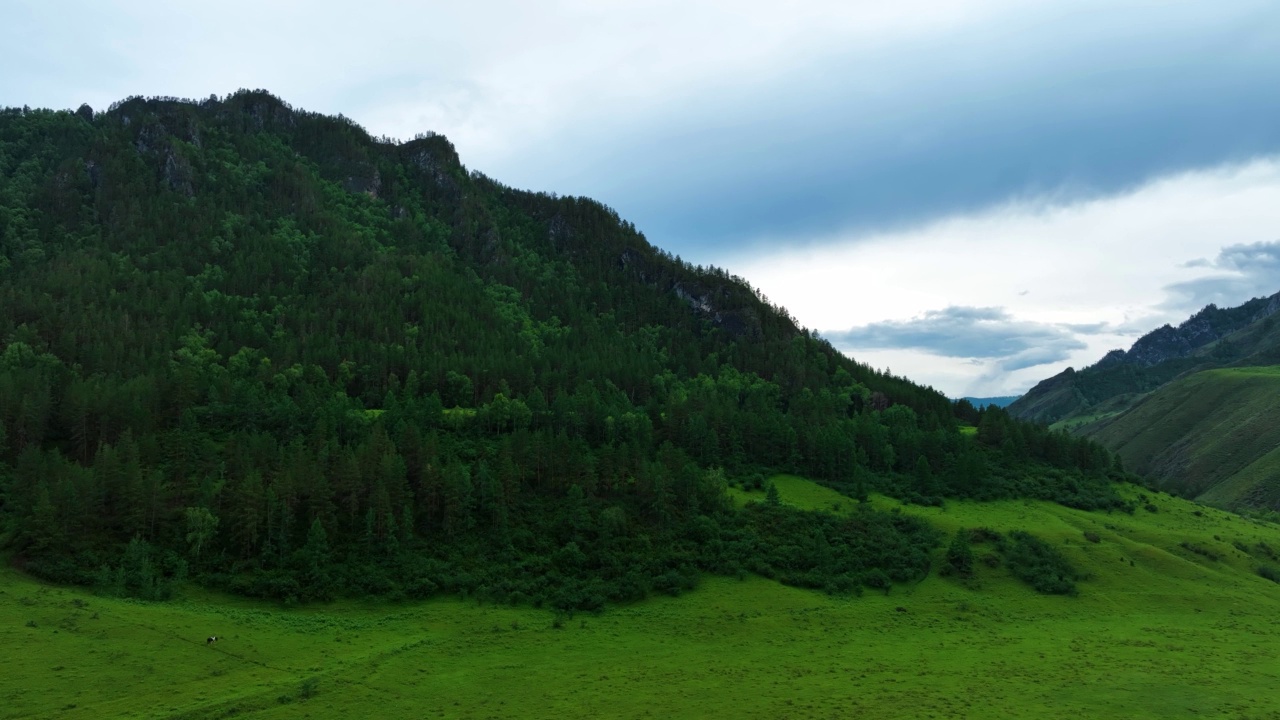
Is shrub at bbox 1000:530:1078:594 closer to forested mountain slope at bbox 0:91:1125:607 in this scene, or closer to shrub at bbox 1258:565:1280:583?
forested mountain slope at bbox 0:91:1125:607

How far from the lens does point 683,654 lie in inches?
3024

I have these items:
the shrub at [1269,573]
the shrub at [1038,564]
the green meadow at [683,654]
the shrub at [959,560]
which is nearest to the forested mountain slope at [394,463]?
the shrub at [959,560]

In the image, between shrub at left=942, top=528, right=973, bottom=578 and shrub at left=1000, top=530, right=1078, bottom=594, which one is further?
shrub at left=942, top=528, right=973, bottom=578

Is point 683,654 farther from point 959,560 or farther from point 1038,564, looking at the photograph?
point 1038,564

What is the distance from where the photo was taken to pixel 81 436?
116 metres

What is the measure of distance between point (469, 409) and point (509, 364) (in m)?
22.9

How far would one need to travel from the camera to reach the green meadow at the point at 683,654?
61.4 metres

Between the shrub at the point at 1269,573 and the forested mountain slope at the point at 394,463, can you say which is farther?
the shrub at the point at 1269,573

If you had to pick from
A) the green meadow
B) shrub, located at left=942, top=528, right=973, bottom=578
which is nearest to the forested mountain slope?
shrub, located at left=942, top=528, right=973, bottom=578

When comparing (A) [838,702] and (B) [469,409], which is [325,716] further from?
(B) [469,409]

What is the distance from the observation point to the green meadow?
202 feet

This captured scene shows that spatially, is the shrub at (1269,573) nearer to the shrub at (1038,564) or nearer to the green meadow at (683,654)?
the green meadow at (683,654)

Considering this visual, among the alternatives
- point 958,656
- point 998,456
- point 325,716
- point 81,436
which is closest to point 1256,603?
point 958,656

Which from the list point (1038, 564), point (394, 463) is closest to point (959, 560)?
point (1038, 564)
